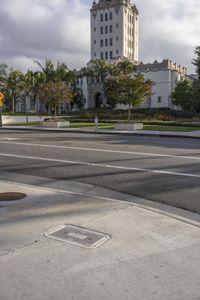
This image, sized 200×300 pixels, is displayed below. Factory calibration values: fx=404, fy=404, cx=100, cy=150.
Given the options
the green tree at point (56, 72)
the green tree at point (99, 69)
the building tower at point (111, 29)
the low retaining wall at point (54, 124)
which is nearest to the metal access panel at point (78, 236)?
the low retaining wall at point (54, 124)

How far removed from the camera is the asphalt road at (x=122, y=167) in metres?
8.40

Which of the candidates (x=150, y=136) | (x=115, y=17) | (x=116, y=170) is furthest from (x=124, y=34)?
(x=116, y=170)

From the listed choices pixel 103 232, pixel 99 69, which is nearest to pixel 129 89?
pixel 103 232

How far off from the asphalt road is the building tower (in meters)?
116

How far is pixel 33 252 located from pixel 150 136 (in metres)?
20.3

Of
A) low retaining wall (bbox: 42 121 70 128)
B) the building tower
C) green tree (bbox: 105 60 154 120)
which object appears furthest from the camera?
the building tower

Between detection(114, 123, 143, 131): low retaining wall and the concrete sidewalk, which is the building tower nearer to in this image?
detection(114, 123, 143, 131): low retaining wall

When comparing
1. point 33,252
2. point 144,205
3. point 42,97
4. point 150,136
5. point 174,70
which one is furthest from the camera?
point 174,70

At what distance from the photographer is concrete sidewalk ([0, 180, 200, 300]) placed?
3707 mm

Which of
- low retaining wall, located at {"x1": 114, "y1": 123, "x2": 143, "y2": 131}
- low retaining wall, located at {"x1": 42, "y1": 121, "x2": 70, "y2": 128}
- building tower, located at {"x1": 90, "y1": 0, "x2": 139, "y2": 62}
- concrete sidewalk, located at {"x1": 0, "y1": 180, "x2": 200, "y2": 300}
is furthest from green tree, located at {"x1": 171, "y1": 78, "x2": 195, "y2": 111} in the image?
building tower, located at {"x1": 90, "y1": 0, "x2": 139, "y2": 62}

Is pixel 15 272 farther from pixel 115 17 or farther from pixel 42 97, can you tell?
pixel 115 17

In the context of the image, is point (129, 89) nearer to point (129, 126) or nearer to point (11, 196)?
point (129, 126)

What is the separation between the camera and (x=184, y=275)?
4035mm

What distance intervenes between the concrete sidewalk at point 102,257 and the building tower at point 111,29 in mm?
124933
